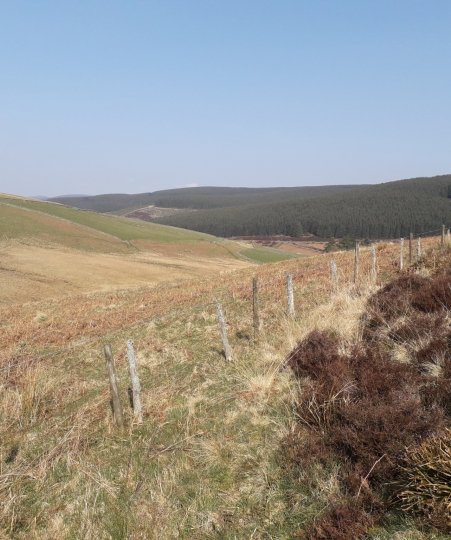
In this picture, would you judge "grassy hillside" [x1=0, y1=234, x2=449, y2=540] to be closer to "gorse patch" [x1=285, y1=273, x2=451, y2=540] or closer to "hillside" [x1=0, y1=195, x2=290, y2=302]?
"gorse patch" [x1=285, y1=273, x2=451, y2=540]

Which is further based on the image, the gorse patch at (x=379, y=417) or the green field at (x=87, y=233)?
the green field at (x=87, y=233)

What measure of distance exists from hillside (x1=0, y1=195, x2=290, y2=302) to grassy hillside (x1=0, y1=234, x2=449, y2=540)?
27.3 meters

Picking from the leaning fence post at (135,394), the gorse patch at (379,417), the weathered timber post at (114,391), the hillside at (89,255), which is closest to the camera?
the gorse patch at (379,417)

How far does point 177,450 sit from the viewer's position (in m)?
6.25

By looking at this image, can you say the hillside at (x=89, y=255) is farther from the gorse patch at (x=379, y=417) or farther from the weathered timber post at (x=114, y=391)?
the gorse patch at (x=379, y=417)

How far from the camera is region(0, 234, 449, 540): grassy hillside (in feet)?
16.0

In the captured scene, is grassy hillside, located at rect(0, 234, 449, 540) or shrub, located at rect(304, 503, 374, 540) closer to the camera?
shrub, located at rect(304, 503, 374, 540)

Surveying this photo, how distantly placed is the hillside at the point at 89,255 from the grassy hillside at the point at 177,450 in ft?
89.6

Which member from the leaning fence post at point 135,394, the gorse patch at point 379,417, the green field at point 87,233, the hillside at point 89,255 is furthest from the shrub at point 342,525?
the green field at point 87,233

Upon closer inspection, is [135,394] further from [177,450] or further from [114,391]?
[177,450]

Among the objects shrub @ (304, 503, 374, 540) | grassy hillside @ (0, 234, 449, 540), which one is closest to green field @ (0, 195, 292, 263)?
grassy hillside @ (0, 234, 449, 540)

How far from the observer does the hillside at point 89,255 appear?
46.7 m

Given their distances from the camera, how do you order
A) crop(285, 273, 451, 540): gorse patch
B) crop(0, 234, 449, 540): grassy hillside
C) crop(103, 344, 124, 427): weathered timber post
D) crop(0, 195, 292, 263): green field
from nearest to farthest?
1. crop(285, 273, 451, 540): gorse patch
2. crop(0, 234, 449, 540): grassy hillside
3. crop(103, 344, 124, 427): weathered timber post
4. crop(0, 195, 292, 263): green field

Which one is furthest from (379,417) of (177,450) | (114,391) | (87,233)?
(87,233)
